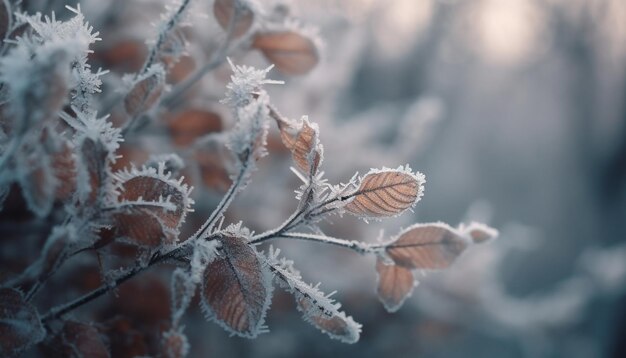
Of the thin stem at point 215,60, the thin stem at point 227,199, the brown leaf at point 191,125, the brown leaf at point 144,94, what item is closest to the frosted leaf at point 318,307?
the thin stem at point 227,199

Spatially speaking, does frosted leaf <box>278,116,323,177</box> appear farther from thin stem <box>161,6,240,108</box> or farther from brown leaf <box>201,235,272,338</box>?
thin stem <box>161,6,240,108</box>

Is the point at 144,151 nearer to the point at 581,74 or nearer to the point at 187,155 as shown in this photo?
the point at 187,155

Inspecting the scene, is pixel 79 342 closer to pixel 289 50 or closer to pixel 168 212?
pixel 168 212

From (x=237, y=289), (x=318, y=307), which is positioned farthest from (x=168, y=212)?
(x=318, y=307)

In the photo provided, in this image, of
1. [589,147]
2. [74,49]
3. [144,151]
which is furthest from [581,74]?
[74,49]

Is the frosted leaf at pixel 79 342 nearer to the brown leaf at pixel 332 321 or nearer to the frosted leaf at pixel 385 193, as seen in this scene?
the brown leaf at pixel 332 321

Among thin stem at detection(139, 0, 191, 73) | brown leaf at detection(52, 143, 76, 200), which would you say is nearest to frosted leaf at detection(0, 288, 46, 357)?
brown leaf at detection(52, 143, 76, 200)
